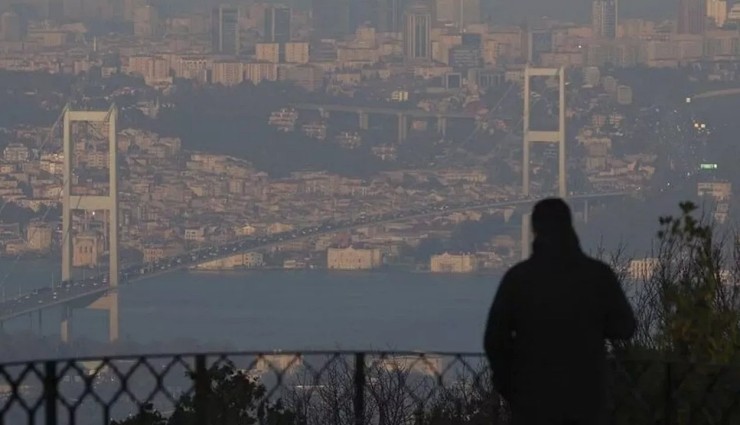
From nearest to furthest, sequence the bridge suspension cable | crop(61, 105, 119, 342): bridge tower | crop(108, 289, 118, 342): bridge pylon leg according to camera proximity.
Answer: crop(108, 289, 118, 342): bridge pylon leg
crop(61, 105, 119, 342): bridge tower
the bridge suspension cable

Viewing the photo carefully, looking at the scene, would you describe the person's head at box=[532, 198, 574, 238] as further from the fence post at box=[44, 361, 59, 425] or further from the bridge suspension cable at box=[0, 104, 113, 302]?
the bridge suspension cable at box=[0, 104, 113, 302]

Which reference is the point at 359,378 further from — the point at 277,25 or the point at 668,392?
the point at 277,25

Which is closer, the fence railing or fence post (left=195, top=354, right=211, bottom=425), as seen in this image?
the fence railing

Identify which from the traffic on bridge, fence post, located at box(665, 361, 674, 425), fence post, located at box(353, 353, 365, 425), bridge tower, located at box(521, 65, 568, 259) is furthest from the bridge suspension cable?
fence post, located at box(665, 361, 674, 425)

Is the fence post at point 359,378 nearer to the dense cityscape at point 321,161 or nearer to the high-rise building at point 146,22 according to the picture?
the dense cityscape at point 321,161

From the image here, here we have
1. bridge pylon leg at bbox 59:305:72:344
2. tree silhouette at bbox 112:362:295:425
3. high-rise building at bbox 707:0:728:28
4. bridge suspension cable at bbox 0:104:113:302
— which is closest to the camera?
tree silhouette at bbox 112:362:295:425

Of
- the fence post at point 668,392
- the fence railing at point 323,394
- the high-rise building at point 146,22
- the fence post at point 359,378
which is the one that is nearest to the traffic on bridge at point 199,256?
the high-rise building at point 146,22
